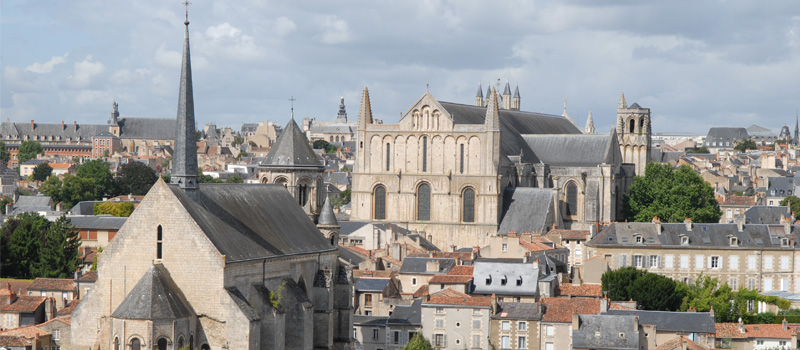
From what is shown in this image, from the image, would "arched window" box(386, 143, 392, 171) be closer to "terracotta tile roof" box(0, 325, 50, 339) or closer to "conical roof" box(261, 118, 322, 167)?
"conical roof" box(261, 118, 322, 167)

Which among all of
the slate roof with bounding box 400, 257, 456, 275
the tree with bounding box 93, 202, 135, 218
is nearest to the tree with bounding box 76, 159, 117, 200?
the tree with bounding box 93, 202, 135, 218

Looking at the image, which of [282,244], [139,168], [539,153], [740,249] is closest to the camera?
[282,244]

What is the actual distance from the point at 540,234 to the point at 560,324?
94.8ft

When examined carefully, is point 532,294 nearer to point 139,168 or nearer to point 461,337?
point 461,337

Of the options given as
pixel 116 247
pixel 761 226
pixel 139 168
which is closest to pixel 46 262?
pixel 116 247

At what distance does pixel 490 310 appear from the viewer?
58156 millimetres

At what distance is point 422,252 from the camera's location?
252 ft

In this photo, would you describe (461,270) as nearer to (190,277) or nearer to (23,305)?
(23,305)

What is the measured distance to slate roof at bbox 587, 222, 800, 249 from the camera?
7150 cm

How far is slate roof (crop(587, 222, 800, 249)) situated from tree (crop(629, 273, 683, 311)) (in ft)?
25.9

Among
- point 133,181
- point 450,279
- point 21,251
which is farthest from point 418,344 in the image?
point 133,181

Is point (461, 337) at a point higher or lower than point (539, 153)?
lower

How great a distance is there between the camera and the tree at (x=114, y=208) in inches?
4053

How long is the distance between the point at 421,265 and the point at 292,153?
45.3 feet
